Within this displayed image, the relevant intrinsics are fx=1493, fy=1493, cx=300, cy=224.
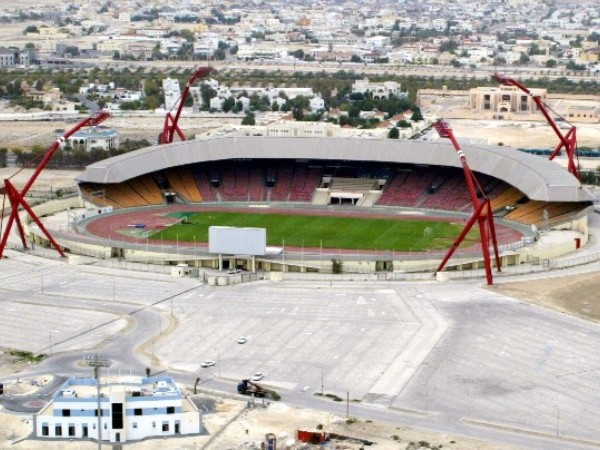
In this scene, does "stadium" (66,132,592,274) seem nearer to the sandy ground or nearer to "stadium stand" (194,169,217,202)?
"stadium stand" (194,169,217,202)

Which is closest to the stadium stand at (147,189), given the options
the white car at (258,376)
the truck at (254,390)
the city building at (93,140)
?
the city building at (93,140)

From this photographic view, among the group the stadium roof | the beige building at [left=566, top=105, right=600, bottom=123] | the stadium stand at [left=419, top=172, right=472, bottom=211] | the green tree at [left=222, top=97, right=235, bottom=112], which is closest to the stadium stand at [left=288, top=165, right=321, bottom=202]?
the stadium roof

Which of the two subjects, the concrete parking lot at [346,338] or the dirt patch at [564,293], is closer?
the concrete parking lot at [346,338]

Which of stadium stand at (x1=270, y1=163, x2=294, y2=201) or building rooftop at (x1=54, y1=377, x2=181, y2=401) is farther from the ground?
building rooftop at (x1=54, y1=377, x2=181, y2=401)

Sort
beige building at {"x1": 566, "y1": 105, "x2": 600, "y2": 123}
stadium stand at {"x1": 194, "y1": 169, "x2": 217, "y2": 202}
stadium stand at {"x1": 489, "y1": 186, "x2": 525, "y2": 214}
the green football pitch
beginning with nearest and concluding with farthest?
the green football pitch
stadium stand at {"x1": 489, "y1": 186, "x2": 525, "y2": 214}
stadium stand at {"x1": 194, "y1": 169, "x2": 217, "y2": 202}
beige building at {"x1": 566, "y1": 105, "x2": 600, "y2": 123}

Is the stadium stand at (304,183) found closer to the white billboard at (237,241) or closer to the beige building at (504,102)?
the white billboard at (237,241)

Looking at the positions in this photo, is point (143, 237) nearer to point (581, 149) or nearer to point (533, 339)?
point (533, 339)
